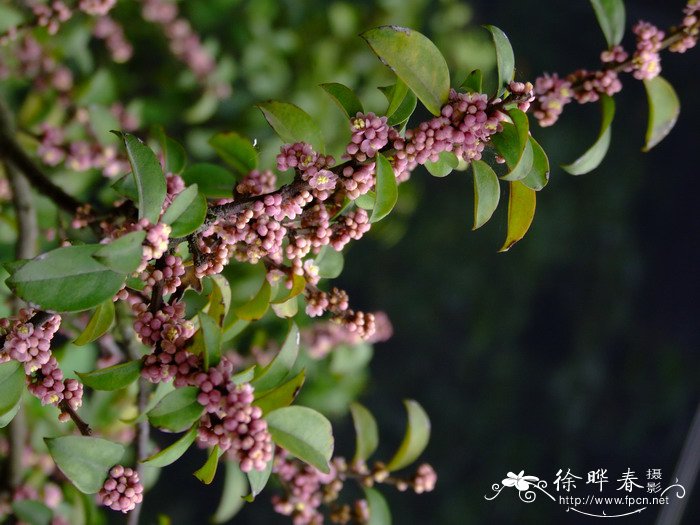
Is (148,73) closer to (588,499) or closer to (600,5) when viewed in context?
(600,5)

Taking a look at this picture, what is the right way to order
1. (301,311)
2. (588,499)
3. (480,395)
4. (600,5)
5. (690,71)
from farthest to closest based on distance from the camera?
(480,395) < (690,71) < (588,499) < (301,311) < (600,5)

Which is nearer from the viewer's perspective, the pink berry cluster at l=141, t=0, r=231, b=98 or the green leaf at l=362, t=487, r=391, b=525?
the green leaf at l=362, t=487, r=391, b=525

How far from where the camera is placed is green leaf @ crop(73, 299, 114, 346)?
49cm

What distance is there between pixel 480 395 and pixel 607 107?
98 cm

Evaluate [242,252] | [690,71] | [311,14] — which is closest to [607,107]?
[242,252]

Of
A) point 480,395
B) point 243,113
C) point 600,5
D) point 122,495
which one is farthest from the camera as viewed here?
point 480,395

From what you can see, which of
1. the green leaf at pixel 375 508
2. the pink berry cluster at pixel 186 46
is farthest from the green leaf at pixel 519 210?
the pink berry cluster at pixel 186 46

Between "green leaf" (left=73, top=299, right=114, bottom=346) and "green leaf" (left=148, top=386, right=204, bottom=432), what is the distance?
0.09 meters

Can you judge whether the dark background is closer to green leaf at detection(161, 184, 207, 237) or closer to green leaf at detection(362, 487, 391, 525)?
green leaf at detection(362, 487, 391, 525)

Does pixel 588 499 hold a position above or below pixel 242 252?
below

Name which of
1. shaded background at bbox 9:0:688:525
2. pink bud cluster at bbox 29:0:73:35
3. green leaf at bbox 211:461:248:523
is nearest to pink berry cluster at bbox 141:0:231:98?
shaded background at bbox 9:0:688:525

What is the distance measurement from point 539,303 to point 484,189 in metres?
1.07

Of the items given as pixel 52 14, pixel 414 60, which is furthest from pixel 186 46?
pixel 414 60

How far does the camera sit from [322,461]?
0.49 m
